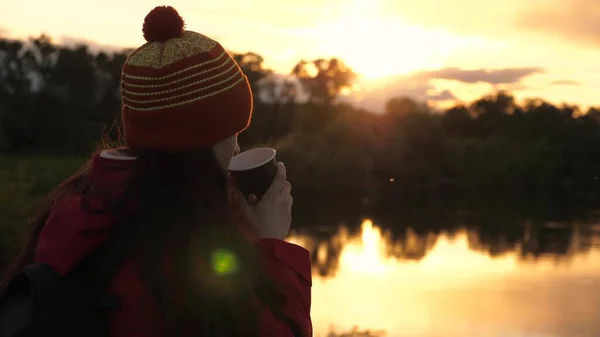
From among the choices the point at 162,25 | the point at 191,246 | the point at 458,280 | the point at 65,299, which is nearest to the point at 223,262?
the point at 191,246

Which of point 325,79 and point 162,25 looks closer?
point 162,25

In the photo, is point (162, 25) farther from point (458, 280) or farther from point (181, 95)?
point (458, 280)

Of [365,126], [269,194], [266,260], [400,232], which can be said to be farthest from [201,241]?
[365,126]

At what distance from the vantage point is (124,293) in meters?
0.65

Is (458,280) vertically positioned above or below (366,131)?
below

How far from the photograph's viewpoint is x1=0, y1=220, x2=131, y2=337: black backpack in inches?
24.0

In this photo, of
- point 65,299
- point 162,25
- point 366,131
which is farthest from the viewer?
point 366,131

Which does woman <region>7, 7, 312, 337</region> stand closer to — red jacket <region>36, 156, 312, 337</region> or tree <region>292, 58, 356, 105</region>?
red jacket <region>36, 156, 312, 337</region>

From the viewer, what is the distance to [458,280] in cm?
1823

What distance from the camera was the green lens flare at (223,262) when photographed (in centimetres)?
65

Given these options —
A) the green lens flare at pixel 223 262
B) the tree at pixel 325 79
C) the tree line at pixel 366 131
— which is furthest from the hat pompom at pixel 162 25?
the tree at pixel 325 79

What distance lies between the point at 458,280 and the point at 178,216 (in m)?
18.3

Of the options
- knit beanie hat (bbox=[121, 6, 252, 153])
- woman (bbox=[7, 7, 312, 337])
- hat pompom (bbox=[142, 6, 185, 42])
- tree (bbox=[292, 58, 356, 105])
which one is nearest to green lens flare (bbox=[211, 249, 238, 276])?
woman (bbox=[7, 7, 312, 337])

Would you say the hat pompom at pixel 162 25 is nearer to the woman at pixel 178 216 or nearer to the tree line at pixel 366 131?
the woman at pixel 178 216
